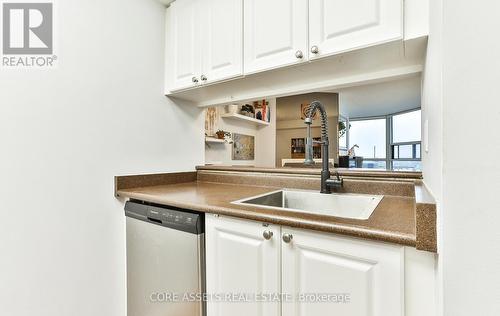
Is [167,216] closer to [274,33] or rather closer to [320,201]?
[320,201]

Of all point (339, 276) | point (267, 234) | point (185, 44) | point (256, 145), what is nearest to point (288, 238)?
point (267, 234)

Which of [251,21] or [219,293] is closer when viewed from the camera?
[219,293]

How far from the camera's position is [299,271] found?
32.7 inches

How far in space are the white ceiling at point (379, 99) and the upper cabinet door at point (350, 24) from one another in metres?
2.66

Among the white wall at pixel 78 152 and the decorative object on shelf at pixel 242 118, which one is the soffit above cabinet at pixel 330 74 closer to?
the white wall at pixel 78 152

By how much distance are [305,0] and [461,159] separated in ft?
3.24

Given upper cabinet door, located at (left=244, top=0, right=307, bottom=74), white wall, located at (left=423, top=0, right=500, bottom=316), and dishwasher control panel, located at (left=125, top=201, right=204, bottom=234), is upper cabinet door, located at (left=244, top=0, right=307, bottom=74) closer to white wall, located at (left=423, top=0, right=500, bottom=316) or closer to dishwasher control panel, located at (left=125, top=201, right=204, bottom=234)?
white wall, located at (left=423, top=0, right=500, bottom=316)

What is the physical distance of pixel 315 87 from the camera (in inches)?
54.5

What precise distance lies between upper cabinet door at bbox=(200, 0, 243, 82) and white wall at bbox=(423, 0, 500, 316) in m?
0.98

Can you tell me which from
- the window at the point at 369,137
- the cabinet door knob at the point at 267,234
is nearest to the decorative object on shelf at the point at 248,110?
the cabinet door knob at the point at 267,234

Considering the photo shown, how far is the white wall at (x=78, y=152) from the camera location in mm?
1113

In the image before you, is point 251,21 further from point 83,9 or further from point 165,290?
point 165,290

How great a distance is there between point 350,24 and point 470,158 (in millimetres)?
820

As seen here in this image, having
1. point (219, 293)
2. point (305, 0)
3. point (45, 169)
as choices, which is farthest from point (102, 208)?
point (305, 0)
